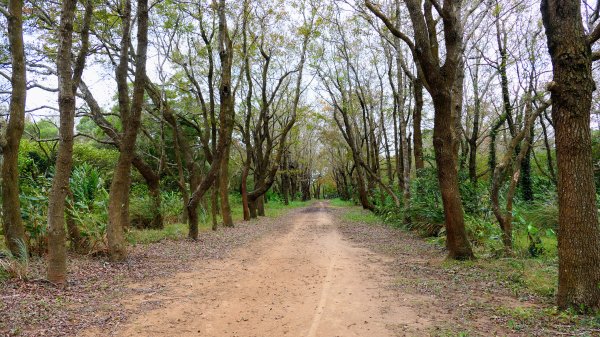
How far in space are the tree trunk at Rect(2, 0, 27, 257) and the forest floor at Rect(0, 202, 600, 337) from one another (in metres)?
1.22

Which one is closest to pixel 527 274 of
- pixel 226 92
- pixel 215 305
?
pixel 215 305

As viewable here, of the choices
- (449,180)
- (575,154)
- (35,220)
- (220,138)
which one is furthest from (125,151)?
(575,154)

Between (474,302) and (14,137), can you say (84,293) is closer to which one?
(14,137)

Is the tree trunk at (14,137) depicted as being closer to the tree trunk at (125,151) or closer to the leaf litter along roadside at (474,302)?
the tree trunk at (125,151)

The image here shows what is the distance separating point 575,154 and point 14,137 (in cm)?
897

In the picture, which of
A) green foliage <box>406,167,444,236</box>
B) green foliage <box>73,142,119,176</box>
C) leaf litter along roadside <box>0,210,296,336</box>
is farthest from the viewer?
green foliage <box>73,142,119,176</box>

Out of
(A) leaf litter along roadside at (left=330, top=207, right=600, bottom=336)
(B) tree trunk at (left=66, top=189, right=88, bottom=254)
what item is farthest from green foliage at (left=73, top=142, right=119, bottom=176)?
(A) leaf litter along roadside at (left=330, top=207, right=600, bottom=336)

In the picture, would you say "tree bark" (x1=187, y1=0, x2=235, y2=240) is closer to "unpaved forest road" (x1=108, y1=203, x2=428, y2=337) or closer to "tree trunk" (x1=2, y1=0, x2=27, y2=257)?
"unpaved forest road" (x1=108, y1=203, x2=428, y2=337)

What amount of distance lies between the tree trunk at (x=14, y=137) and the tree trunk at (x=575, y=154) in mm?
8522

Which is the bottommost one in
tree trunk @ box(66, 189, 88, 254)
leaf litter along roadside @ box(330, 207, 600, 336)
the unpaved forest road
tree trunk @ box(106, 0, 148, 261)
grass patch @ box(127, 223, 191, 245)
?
leaf litter along roadside @ box(330, 207, 600, 336)

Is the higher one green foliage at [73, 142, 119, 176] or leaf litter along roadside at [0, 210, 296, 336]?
green foliage at [73, 142, 119, 176]

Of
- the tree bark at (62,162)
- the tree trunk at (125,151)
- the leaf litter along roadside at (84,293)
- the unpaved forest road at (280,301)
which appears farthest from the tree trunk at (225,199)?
the tree bark at (62,162)

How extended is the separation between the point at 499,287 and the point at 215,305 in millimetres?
4350

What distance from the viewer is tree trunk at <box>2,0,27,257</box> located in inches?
289
